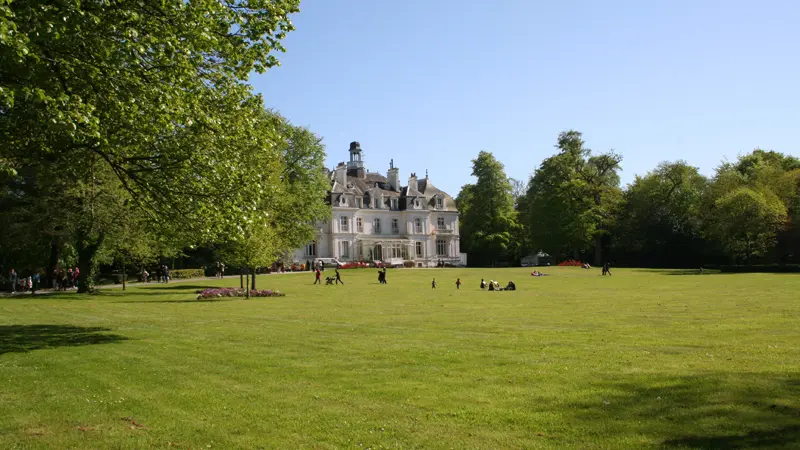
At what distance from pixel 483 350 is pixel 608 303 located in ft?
46.7

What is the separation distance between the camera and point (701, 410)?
27.8 feet

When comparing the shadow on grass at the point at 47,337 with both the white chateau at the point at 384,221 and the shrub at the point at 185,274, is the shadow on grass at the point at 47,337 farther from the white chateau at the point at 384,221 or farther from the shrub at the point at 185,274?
the white chateau at the point at 384,221

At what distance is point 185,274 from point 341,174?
114 feet

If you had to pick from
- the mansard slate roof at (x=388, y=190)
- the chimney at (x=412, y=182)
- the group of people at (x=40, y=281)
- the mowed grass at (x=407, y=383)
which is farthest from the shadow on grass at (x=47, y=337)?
the chimney at (x=412, y=182)

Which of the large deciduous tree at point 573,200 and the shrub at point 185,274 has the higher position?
the large deciduous tree at point 573,200

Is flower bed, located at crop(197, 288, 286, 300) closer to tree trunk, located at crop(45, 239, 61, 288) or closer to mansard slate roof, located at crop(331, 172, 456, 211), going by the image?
tree trunk, located at crop(45, 239, 61, 288)

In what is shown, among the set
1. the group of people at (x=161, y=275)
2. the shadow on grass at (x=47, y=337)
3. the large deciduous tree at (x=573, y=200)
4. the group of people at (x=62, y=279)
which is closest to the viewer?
the shadow on grass at (x=47, y=337)

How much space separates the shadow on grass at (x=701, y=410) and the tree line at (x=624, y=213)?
60.3 metres

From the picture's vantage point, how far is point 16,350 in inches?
559

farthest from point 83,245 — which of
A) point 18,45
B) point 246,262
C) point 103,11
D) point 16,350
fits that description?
point 18,45

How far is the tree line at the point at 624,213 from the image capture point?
66.9m

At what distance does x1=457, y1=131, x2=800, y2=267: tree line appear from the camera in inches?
2633

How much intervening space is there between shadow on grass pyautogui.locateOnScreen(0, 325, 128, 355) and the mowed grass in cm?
6

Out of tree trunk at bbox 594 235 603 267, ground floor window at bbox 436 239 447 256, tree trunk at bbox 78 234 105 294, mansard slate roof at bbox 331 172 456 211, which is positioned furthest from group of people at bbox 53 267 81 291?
tree trunk at bbox 594 235 603 267
